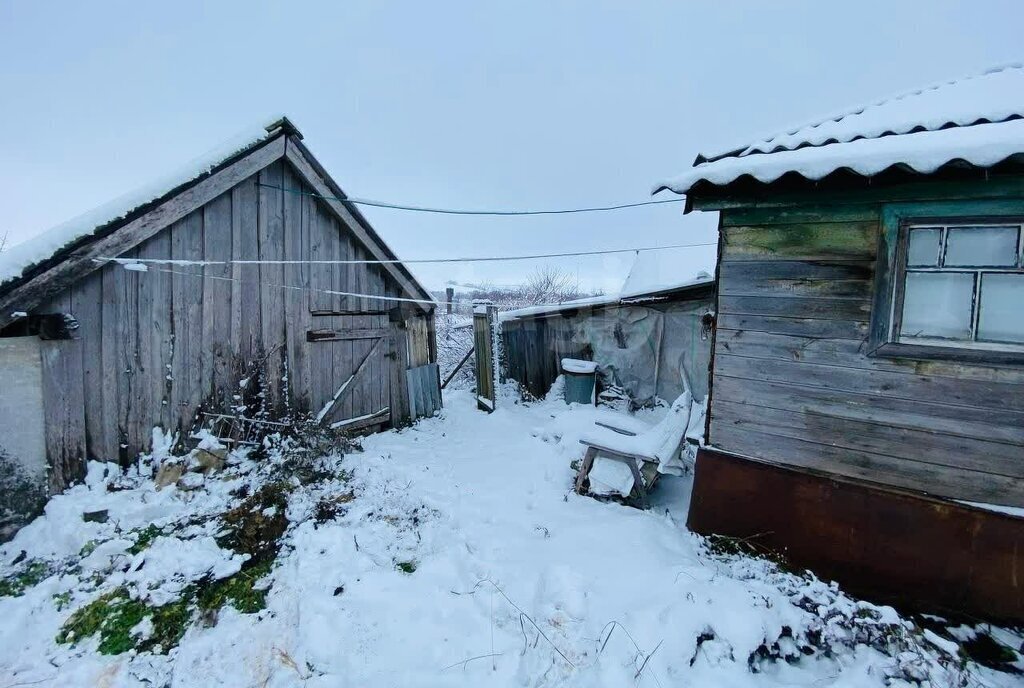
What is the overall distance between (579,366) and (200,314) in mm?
7153

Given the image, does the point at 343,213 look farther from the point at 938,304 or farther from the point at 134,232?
the point at 938,304

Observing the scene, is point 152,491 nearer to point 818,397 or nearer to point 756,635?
point 756,635

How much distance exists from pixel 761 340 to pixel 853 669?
2398mm

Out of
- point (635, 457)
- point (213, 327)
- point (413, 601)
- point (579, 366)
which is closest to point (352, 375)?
point (213, 327)

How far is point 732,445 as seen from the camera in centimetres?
409

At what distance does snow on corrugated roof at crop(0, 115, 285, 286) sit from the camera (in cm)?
401

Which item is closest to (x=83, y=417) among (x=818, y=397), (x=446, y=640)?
(x=446, y=640)

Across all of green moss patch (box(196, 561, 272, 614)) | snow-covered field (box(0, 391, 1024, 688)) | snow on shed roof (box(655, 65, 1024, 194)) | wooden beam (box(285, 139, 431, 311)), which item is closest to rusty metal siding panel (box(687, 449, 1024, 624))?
snow-covered field (box(0, 391, 1024, 688))

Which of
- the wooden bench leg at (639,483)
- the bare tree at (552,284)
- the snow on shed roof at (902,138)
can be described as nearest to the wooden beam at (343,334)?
the wooden bench leg at (639,483)

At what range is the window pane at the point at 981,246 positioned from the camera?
3031 millimetres

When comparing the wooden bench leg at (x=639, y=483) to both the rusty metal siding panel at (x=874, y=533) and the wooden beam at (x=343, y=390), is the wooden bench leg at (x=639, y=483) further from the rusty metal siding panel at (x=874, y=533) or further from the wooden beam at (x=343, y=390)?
the wooden beam at (x=343, y=390)

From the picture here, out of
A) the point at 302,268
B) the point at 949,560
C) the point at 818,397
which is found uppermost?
the point at 302,268

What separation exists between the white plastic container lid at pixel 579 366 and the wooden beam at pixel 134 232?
683 cm

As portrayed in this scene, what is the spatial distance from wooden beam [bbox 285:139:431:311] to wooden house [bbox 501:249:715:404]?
12.6ft
